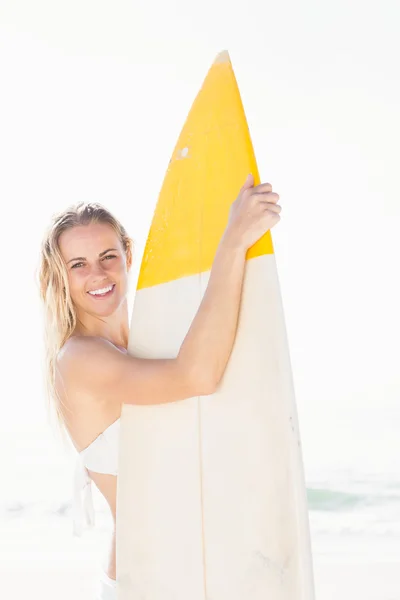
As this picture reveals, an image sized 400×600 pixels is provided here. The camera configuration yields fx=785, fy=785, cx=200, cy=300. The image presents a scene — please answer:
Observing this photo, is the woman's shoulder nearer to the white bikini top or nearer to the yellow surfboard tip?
the white bikini top

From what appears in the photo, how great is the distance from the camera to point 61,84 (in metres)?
11.0

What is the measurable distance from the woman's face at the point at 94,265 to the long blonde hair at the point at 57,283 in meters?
0.01

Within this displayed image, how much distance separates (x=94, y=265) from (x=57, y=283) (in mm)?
99

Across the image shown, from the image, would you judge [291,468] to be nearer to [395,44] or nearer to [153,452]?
[153,452]

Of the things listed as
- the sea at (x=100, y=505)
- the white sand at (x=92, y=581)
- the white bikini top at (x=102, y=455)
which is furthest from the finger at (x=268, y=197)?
the sea at (x=100, y=505)

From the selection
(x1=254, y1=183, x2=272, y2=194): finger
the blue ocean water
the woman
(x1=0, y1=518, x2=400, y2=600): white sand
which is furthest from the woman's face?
the blue ocean water

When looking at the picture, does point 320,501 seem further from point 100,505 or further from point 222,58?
point 222,58

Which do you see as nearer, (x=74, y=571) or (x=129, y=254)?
(x=129, y=254)

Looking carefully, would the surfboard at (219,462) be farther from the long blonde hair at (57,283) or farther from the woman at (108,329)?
the long blonde hair at (57,283)

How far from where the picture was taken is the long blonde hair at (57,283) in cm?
174

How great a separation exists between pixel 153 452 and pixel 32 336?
39.7ft

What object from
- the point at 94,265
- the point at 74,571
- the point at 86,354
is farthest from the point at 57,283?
the point at 74,571

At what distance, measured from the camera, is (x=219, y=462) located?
159 centimetres

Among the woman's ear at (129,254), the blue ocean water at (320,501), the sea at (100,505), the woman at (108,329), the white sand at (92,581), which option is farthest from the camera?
the blue ocean water at (320,501)
